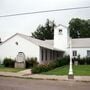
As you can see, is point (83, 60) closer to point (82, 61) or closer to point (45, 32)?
point (82, 61)

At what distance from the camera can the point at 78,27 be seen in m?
82.8

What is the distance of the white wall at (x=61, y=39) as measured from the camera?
166ft

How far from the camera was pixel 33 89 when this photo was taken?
52.6 feet

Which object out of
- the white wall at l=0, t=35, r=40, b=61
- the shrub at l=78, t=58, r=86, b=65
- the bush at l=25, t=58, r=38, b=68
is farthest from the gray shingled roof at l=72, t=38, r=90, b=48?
the bush at l=25, t=58, r=38, b=68

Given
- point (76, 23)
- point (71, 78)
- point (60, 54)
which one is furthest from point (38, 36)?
point (71, 78)

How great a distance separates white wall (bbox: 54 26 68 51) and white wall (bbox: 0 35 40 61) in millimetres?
13000

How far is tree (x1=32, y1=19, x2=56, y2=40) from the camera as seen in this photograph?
81812 mm

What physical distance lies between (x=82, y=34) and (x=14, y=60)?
45.5 m

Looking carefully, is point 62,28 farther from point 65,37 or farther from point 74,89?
point 74,89

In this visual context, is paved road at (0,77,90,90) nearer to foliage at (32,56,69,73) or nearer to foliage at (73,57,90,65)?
foliage at (32,56,69,73)

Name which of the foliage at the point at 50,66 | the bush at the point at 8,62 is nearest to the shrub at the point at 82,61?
the foliage at the point at 50,66

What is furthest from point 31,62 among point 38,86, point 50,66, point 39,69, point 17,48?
point 38,86

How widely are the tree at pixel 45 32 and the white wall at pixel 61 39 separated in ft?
99.0

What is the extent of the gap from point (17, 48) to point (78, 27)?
152 ft
